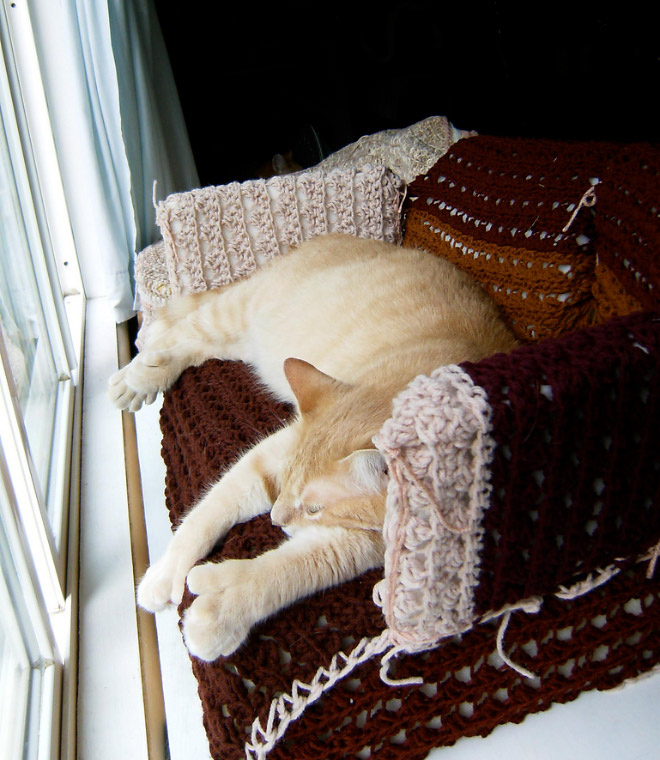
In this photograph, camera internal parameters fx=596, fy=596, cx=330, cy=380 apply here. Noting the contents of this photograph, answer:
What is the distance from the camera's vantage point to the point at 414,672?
727 millimetres

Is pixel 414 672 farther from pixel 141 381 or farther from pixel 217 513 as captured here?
pixel 141 381

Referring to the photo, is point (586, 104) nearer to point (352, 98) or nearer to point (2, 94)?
point (352, 98)

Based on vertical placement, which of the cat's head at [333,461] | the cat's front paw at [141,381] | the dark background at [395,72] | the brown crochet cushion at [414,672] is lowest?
the brown crochet cushion at [414,672]

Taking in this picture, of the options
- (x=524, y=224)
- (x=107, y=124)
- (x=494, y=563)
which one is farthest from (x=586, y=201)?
(x=107, y=124)

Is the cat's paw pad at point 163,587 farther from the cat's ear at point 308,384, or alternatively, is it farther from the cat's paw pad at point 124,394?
the cat's paw pad at point 124,394

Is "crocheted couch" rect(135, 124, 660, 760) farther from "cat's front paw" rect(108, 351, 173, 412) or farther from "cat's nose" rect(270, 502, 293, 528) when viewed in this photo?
"cat's front paw" rect(108, 351, 173, 412)

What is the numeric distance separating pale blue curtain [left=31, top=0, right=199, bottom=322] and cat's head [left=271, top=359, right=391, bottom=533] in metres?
1.50

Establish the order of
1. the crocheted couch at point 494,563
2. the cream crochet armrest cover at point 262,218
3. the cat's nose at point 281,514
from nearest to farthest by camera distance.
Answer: the crocheted couch at point 494,563, the cat's nose at point 281,514, the cream crochet armrest cover at point 262,218

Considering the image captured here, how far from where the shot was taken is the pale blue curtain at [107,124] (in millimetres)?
1905

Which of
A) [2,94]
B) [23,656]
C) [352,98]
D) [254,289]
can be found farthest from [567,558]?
[352,98]

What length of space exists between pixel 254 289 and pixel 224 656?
36.4 inches

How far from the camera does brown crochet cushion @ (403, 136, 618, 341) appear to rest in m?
1.13

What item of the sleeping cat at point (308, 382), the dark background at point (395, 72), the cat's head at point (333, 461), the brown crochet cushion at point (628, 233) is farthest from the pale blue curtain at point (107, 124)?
the brown crochet cushion at point (628, 233)

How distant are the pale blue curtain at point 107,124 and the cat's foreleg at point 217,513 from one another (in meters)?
1.39
